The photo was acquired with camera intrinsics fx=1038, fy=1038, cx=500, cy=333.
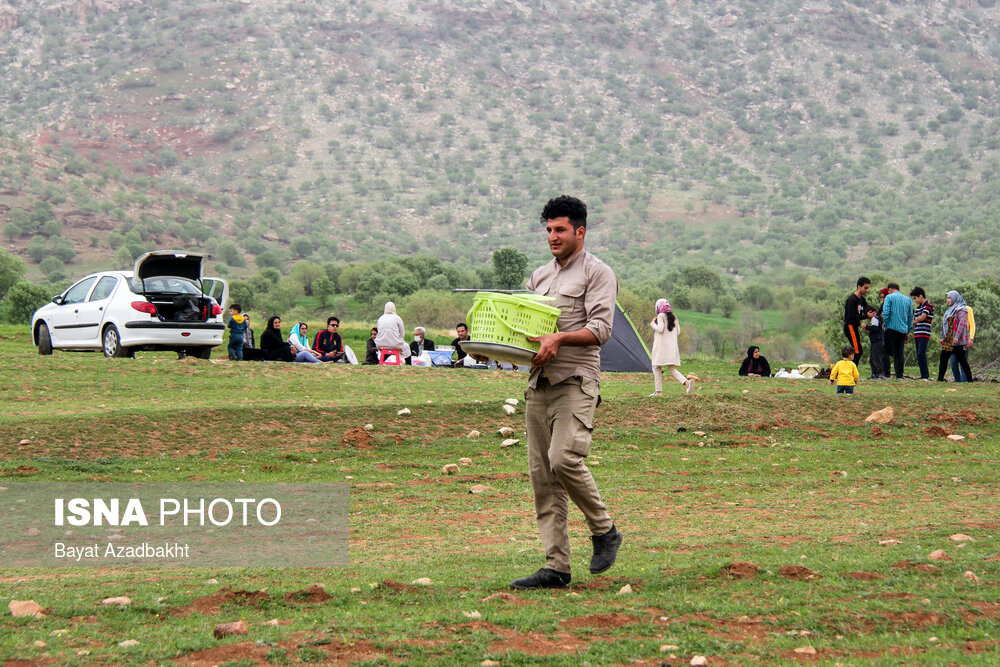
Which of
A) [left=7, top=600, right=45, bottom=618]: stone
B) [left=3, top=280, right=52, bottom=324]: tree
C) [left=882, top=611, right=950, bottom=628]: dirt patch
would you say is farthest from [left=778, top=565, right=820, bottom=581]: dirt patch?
[left=3, top=280, right=52, bottom=324]: tree

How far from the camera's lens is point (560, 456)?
243 inches

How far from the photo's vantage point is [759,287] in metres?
94.6

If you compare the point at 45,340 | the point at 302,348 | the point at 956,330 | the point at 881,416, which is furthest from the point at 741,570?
the point at 45,340

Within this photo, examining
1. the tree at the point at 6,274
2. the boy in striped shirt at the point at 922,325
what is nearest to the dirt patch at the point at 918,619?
the boy in striped shirt at the point at 922,325

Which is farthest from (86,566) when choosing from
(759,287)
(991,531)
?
(759,287)

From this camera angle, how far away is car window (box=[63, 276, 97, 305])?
20.9 metres

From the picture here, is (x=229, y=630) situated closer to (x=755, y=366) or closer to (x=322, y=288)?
(x=755, y=366)

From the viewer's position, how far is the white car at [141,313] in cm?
1969

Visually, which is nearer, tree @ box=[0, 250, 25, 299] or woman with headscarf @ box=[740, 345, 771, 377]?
woman with headscarf @ box=[740, 345, 771, 377]

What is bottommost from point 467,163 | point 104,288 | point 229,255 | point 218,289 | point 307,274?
point 104,288

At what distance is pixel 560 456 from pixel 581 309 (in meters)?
0.91

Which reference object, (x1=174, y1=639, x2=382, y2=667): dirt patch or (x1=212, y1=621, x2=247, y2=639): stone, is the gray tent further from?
(x1=174, y1=639, x2=382, y2=667): dirt patch

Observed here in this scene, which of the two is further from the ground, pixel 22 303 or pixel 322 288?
pixel 322 288

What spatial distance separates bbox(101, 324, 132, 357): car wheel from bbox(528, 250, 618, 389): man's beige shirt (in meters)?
15.3
